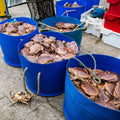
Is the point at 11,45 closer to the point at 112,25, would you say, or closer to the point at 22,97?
the point at 22,97

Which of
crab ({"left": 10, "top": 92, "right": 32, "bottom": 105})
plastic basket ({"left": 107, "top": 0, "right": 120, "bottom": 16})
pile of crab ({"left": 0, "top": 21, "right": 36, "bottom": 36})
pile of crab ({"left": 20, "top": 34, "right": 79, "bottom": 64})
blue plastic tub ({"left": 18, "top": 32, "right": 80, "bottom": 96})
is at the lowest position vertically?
crab ({"left": 10, "top": 92, "right": 32, "bottom": 105})

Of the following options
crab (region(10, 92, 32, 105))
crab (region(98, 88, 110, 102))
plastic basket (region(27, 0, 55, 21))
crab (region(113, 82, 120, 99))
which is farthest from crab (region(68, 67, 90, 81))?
plastic basket (region(27, 0, 55, 21))

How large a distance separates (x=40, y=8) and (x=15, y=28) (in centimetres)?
151

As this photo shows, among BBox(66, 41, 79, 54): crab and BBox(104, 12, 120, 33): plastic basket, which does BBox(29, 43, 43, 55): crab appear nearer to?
BBox(66, 41, 79, 54): crab

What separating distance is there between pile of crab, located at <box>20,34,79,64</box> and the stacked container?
1.42 meters

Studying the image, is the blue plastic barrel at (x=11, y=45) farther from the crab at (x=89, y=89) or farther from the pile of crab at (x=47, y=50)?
the crab at (x=89, y=89)

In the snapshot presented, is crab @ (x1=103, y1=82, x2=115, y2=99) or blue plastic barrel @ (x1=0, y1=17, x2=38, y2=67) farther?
blue plastic barrel @ (x1=0, y1=17, x2=38, y2=67)

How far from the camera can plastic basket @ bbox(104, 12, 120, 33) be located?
9.95 feet

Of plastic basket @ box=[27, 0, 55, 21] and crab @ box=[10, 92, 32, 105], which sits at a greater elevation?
plastic basket @ box=[27, 0, 55, 21]

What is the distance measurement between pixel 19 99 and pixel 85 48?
2.01 m

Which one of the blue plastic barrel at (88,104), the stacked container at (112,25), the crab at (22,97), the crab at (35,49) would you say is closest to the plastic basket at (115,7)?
the stacked container at (112,25)

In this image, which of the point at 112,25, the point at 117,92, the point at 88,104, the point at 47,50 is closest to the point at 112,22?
the point at 112,25

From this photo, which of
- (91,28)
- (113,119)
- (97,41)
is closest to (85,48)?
(97,41)

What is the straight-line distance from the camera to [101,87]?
5.59ft
